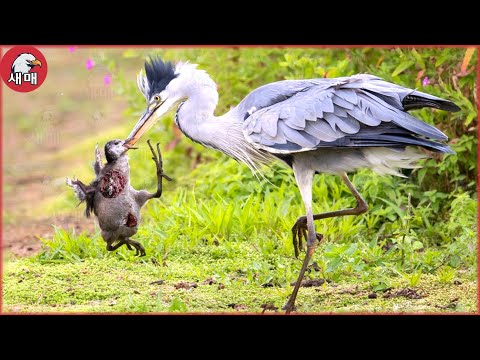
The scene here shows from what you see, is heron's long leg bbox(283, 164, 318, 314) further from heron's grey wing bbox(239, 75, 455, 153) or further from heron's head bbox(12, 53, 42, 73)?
heron's head bbox(12, 53, 42, 73)

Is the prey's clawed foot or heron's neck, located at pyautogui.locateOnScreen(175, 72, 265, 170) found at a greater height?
heron's neck, located at pyautogui.locateOnScreen(175, 72, 265, 170)

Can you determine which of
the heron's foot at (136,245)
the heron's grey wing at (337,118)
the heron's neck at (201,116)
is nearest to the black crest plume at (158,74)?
the heron's neck at (201,116)

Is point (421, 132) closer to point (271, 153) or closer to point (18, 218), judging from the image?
point (271, 153)

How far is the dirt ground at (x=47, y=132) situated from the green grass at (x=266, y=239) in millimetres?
145

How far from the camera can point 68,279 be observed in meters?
6.52

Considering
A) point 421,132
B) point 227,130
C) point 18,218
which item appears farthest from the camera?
point 18,218

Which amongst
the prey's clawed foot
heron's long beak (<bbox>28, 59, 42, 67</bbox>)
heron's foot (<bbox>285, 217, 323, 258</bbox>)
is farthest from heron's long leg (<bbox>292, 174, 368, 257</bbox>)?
heron's long beak (<bbox>28, 59, 42, 67</bbox>)

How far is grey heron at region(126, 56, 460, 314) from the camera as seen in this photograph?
5.84 m

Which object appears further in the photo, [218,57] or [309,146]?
[218,57]

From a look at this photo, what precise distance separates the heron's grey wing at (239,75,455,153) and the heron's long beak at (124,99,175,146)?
1.80 ft

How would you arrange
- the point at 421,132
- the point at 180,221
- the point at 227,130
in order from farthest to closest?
1. the point at 180,221
2. the point at 227,130
3. the point at 421,132

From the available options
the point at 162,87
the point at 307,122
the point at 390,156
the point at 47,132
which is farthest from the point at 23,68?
the point at 390,156

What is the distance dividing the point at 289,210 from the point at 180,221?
0.78 meters

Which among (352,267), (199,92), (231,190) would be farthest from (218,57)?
(352,267)
